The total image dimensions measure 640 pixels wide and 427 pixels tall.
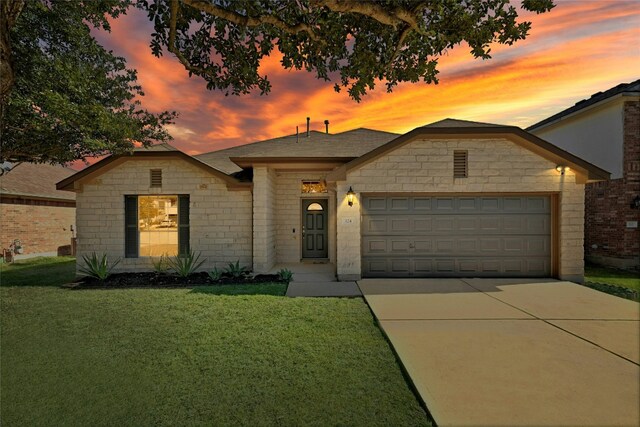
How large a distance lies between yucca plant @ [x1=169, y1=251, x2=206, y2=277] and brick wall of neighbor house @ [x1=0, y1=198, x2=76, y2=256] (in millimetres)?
11258

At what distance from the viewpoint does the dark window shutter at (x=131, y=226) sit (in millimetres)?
9758

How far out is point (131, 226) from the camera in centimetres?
980

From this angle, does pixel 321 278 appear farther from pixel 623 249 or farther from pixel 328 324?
pixel 623 249

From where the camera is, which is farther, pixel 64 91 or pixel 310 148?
pixel 310 148

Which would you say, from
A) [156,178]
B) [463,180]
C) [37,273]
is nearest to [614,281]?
[463,180]

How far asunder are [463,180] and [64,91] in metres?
10.9

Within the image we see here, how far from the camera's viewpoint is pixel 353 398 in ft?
10.3

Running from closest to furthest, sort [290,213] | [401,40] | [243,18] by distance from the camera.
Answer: [243,18], [401,40], [290,213]

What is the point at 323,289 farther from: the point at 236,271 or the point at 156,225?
the point at 156,225

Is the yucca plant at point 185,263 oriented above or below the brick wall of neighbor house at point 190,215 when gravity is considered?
below

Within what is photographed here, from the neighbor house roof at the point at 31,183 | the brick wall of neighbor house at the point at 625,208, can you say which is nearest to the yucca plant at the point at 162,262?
the neighbor house roof at the point at 31,183

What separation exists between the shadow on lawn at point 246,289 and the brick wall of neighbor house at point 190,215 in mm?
1809

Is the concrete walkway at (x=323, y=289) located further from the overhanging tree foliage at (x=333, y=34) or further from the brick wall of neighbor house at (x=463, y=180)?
the overhanging tree foliage at (x=333, y=34)

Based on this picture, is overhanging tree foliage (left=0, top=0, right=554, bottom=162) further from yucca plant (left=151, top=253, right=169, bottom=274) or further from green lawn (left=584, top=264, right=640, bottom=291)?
green lawn (left=584, top=264, right=640, bottom=291)
